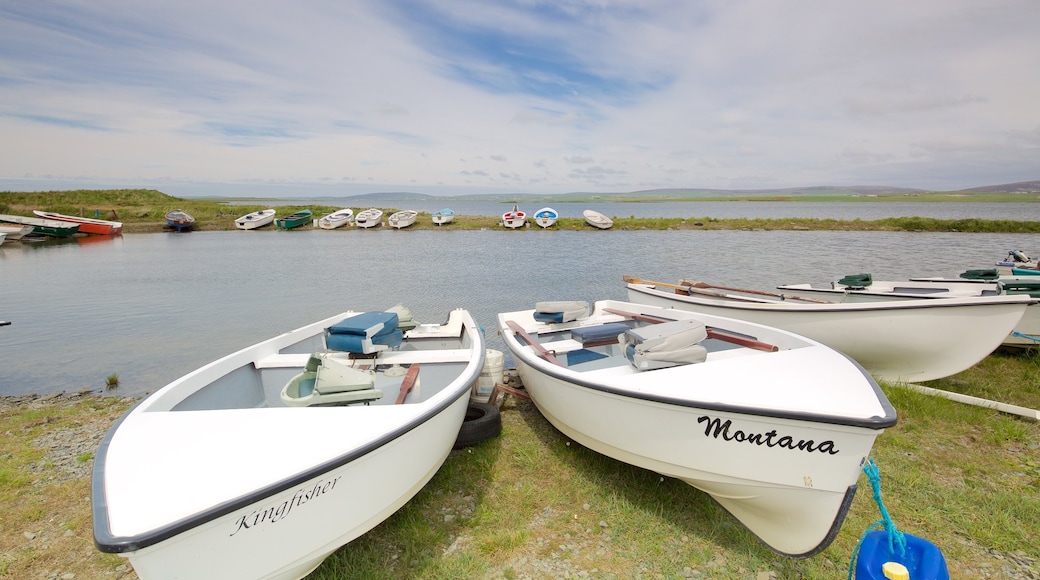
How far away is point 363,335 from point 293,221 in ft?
134

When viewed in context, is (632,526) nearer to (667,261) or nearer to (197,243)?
(667,261)

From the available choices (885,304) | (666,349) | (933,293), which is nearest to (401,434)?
(666,349)

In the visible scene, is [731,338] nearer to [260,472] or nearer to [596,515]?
[596,515]

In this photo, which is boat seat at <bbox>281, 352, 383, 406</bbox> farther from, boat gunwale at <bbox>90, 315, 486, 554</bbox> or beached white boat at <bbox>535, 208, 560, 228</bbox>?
beached white boat at <bbox>535, 208, 560, 228</bbox>

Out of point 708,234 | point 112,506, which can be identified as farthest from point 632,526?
point 708,234

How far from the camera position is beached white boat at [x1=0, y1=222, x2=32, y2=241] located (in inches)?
1215

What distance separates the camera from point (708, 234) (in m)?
35.2

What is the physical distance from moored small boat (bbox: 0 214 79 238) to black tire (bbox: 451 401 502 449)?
42412mm

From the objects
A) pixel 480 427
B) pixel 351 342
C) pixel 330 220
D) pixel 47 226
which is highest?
pixel 351 342

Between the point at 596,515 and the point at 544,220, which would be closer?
the point at 596,515

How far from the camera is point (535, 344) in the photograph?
5730 millimetres

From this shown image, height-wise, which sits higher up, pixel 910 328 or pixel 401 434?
pixel 401 434

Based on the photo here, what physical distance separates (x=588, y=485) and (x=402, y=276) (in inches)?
627

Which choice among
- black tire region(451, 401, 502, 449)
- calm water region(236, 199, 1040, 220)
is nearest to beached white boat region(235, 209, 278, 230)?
calm water region(236, 199, 1040, 220)
